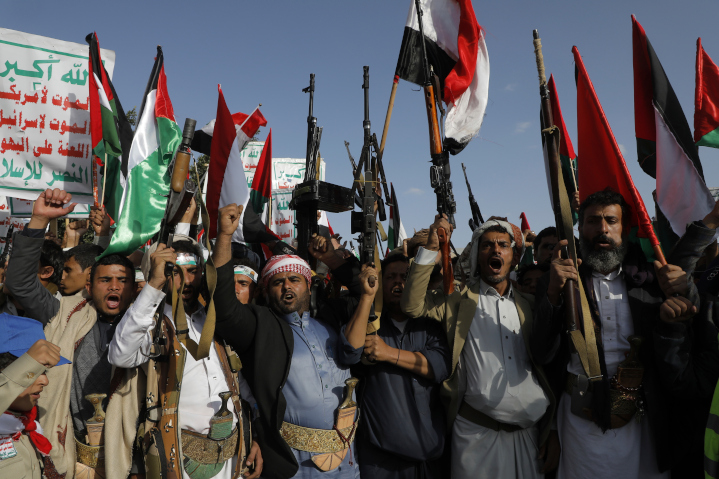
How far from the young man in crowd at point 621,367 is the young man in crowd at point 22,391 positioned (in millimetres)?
2672

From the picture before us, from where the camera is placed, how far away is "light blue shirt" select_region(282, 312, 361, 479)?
2914 millimetres

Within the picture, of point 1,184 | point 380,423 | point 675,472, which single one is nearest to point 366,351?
point 380,423

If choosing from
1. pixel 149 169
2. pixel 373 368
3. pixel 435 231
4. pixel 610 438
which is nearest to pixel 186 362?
pixel 373 368

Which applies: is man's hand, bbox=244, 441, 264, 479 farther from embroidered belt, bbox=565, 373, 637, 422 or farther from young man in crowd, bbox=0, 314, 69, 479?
embroidered belt, bbox=565, 373, 637, 422

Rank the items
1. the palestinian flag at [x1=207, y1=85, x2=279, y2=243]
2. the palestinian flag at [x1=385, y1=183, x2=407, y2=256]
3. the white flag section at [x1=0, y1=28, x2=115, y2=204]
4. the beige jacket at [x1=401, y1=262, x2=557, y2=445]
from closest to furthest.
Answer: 1. the beige jacket at [x1=401, y1=262, x2=557, y2=445]
2. the palestinian flag at [x1=207, y1=85, x2=279, y2=243]
3. the white flag section at [x1=0, y1=28, x2=115, y2=204]
4. the palestinian flag at [x1=385, y1=183, x2=407, y2=256]

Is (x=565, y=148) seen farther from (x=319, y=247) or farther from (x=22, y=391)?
(x=22, y=391)

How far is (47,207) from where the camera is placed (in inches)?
120

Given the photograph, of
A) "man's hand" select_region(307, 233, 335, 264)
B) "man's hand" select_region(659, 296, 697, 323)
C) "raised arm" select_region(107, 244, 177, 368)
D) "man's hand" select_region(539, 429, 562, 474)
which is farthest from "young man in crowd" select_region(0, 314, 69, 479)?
"man's hand" select_region(659, 296, 697, 323)

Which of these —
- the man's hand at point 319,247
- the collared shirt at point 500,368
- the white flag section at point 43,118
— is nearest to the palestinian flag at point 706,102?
the collared shirt at point 500,368

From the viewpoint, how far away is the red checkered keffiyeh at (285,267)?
11.0ft

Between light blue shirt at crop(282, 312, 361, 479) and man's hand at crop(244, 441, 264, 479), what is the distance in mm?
207

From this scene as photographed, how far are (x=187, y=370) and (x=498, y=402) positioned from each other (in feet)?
6.12

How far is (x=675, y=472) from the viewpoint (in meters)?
3.11

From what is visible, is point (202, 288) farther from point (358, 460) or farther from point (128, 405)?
point (358, 460)
